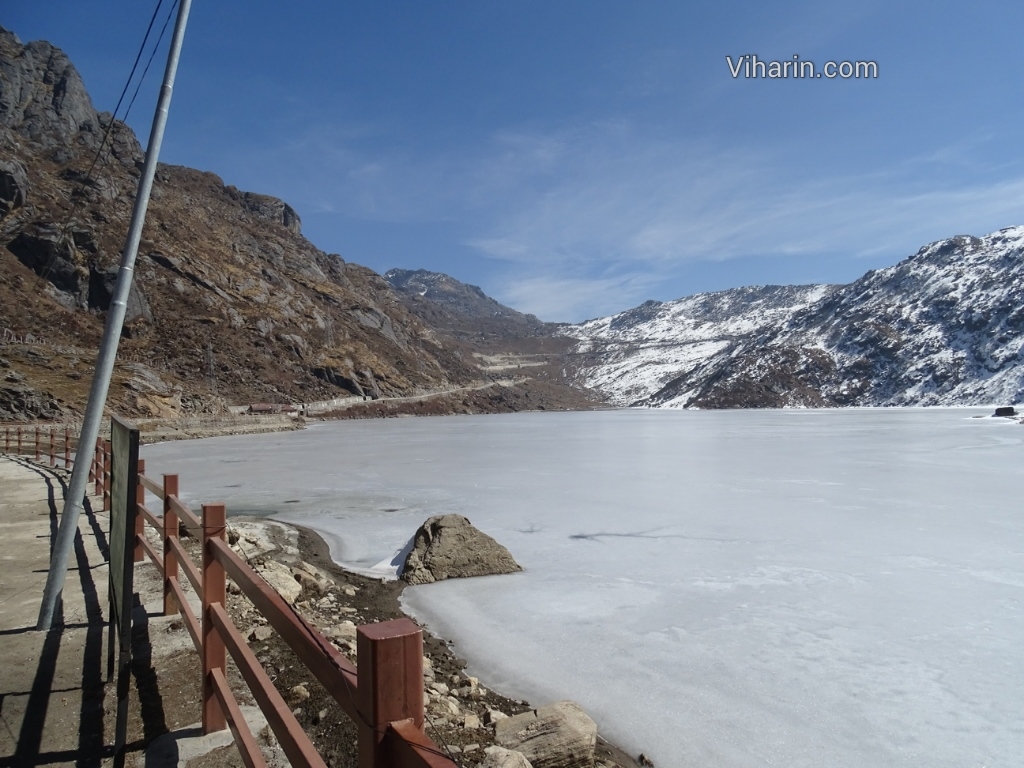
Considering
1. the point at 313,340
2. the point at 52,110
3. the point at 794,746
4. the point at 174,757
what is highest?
the point at 52,110

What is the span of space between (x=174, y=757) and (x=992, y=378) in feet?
460

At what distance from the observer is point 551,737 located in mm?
4395

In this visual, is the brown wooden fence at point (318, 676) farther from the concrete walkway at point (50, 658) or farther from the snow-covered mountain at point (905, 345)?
the snow-covered mountain at point (905, 345)

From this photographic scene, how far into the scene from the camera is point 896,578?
28.5 ft

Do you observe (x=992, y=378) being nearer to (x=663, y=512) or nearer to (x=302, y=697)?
(x=663, y=512)

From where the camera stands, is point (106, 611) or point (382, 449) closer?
point (106, 611)

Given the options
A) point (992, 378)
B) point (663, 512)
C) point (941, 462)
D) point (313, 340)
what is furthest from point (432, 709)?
point (992, 378)

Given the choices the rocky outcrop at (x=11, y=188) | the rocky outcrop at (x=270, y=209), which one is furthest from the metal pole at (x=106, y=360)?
the rocky outcrop at (x=270, y=209)

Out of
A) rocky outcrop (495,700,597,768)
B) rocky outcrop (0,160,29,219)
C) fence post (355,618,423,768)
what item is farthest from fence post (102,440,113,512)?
rocky outcrop (0,160,29,219)

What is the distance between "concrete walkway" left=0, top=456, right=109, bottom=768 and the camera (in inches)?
137

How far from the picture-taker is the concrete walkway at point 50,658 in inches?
137

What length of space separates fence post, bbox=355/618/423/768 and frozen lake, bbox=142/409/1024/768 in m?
4.08

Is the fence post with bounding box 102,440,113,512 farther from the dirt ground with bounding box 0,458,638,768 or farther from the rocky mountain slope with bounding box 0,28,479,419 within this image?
the rocky mountain slope with bounding box 0,28,479,419

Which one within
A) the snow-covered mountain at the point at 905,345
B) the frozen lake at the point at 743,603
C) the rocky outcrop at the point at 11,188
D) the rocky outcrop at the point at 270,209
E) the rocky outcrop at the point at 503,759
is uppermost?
the rocky outcrop at the point at 270,209
